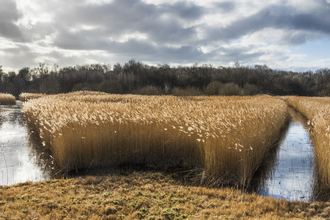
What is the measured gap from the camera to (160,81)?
42000 millimetres

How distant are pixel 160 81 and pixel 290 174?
36.6 m

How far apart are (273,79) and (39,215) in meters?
57.8

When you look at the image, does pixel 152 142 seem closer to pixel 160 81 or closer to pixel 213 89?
pixel 213 89

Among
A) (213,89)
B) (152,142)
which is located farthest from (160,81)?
(152,142)

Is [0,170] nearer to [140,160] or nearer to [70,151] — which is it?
[70,151]

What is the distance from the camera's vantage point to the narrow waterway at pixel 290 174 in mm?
5117

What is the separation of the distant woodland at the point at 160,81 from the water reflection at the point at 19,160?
21522mm

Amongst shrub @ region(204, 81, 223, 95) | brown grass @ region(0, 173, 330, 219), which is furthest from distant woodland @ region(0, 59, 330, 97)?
brown grass @ region(0, 173, 330, 219)

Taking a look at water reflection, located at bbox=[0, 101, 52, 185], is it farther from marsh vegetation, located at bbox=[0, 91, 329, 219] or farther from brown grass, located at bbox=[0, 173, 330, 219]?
brown grass, located at bbox=[0, 173, 330, 219]

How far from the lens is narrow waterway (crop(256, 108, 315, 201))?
512 centimetres

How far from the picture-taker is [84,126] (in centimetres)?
668

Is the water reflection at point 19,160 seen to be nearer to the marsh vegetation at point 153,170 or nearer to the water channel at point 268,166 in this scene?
the water channel at point 268,166

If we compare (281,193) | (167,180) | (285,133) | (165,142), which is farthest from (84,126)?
(285,133)

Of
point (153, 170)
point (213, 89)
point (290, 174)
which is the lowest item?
point (290, 174)
